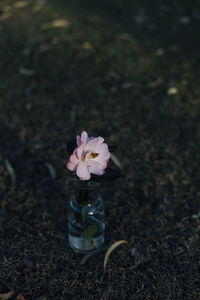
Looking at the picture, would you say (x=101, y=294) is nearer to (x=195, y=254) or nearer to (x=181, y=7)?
(x=195, y=254)

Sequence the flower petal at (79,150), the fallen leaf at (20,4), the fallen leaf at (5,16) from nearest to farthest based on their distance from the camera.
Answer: the flower petal at (79,150) < the fallen leaf at (5,16) < the fallen leaf at (20,4)

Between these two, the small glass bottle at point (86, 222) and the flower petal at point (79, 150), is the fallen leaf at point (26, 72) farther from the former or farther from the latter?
the flower petal at point (79, 150)

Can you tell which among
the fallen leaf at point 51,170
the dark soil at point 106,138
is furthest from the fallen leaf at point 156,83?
the fallen leaf at point 51,170

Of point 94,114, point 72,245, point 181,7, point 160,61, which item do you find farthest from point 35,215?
point 181,7

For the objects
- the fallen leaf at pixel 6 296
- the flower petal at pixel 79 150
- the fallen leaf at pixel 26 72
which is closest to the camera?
the flower petal at pixel 79 150

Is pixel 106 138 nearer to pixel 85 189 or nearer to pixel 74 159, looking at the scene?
pixel 85 189

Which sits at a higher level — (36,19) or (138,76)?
(36,19)

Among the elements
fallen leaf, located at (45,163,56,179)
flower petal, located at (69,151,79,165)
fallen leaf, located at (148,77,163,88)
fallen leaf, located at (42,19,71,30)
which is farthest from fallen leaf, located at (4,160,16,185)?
fallen leaf, located at (42,19,71,30)
